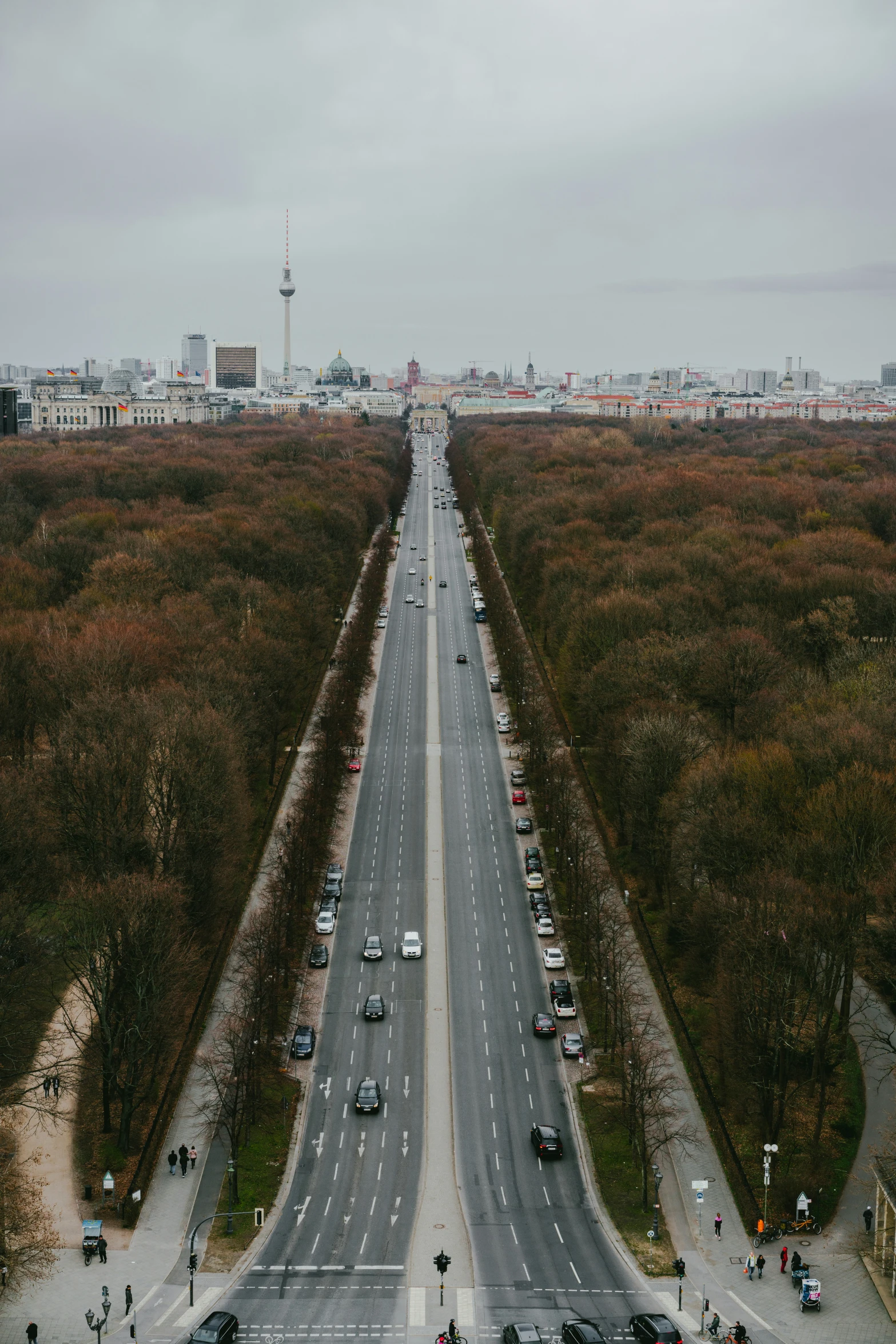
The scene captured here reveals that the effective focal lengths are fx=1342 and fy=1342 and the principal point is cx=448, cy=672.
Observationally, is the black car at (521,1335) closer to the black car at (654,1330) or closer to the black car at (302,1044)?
the black car at (654,1330)

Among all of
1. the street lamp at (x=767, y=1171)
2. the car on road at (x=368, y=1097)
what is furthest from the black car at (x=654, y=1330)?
the car on road at (x=368, y=1097)

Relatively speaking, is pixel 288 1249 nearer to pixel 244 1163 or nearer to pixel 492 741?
pixel 244 1163

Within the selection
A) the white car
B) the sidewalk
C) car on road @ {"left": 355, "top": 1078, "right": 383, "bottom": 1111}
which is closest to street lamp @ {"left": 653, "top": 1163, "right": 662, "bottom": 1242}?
car on road @ {"left": 355, "top": 1078, "right": 383, "bottom": 1111}

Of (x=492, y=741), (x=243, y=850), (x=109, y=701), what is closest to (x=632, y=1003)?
(x=243, y=850)

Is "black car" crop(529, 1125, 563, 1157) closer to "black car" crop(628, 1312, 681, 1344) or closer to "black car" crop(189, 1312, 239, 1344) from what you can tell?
"black car" crop(628, 1312, 681, 1344)

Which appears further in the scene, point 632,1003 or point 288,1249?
point 632,1003

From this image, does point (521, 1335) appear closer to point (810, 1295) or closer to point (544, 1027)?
point (810, 1295)

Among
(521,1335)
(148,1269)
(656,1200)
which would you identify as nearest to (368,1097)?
(656,1200)
